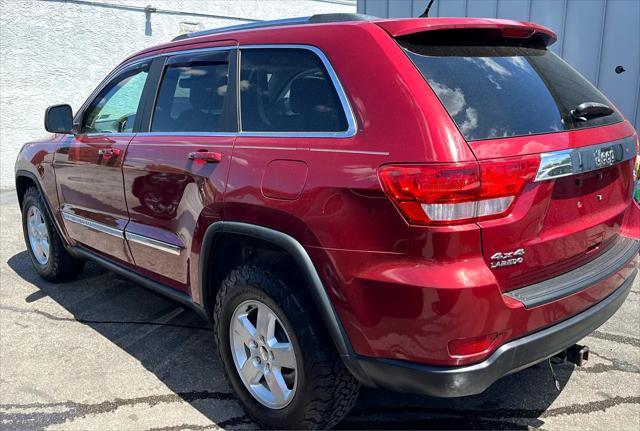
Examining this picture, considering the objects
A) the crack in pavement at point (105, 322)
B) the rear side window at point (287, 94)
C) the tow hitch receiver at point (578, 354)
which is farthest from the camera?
the crack in pavement at point (105, 322)

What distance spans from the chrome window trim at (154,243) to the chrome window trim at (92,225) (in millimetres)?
150

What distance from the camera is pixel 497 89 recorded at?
2357 mm

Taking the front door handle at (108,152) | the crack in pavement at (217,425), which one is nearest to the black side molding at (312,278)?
the crack in pavement at (217,425)

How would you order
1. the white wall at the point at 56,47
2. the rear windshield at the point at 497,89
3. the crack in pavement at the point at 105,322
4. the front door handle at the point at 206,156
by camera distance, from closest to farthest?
the rear windshield at the point at 497,89, the front door handle at the point at 206,156, the crack in pavement at the point at 105,322, the white wall at the point at 56,47

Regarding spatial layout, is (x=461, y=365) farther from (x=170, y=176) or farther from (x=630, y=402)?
(x=170, y=176)

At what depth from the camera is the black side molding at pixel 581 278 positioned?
7.35ft

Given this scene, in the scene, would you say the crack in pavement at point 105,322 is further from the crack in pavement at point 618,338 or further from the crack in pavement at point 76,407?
the crack in pavement at point 618,338

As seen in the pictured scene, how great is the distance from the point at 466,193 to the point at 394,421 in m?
1.41

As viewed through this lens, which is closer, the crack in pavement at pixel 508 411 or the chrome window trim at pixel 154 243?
the crack in pavement at pixel 508 411

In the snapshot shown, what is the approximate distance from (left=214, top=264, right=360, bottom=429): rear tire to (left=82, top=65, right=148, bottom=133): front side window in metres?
1.54

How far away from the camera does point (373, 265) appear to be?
220cm

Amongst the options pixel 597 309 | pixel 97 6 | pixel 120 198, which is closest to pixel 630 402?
pixel 597 309

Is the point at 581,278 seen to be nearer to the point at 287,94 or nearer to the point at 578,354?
the point at 578,354

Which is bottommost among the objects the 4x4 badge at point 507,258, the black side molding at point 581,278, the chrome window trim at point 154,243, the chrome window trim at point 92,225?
the chrome window trim at point 92,225
